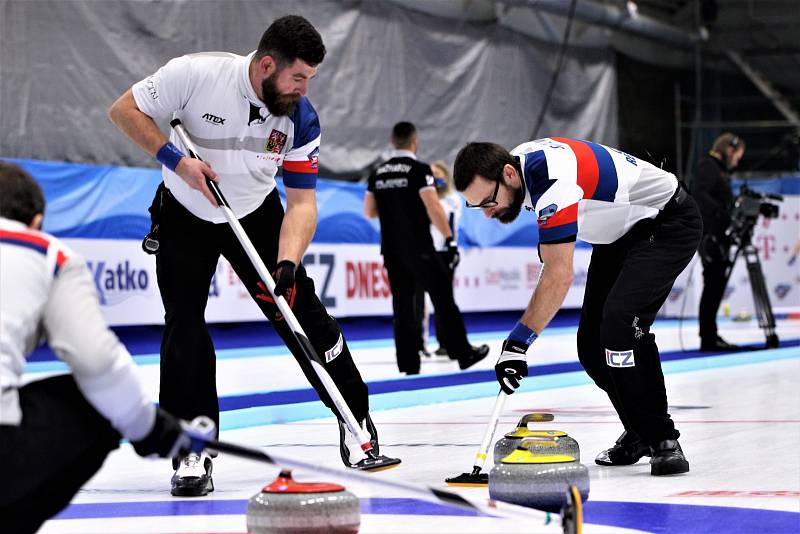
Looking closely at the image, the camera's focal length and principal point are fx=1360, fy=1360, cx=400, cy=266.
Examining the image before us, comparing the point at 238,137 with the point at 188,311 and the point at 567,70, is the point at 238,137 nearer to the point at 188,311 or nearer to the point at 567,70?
the point at 188,311

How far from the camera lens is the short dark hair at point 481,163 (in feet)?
14.3

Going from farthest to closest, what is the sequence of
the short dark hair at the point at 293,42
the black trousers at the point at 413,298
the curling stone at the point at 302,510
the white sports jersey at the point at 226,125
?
the black trousers at the point at 413,298 → the white sports jersey at the point at 226,125 → the short dark hair at the point at 293,42 → the curling stone at the point at 302,510

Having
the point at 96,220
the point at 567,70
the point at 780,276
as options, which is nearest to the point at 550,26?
the point at 567,70

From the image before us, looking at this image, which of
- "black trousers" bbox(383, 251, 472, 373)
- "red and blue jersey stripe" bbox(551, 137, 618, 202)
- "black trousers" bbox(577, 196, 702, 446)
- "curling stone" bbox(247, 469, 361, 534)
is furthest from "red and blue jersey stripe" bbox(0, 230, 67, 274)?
"black trousers" bbox(383, 251, 472, 373)

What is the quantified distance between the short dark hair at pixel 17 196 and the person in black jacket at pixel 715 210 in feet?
26.8

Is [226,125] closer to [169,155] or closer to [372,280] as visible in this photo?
[169,155]

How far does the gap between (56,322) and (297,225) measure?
2151mm

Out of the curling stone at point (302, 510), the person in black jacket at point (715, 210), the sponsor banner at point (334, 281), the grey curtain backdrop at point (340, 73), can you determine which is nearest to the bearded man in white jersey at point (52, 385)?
the curling stone at point (302, 510)

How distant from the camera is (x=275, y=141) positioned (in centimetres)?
454

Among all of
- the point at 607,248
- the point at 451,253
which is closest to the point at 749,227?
the point at 451,253

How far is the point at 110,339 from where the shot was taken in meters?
2.44

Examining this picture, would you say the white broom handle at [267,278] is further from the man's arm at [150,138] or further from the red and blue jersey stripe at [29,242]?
the red and blue jersey stripe at [29,242]

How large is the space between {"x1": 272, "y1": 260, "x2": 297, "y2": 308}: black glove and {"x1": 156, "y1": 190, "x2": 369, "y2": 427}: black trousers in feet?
0.61

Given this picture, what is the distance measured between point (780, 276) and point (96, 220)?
10.2 meters
